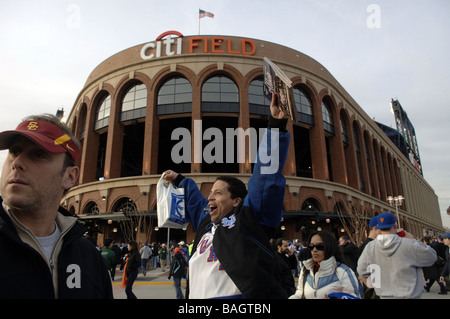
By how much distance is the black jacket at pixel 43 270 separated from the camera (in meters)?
1.28

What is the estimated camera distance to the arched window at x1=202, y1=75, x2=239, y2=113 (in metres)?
26.2

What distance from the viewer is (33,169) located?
4.85 ft

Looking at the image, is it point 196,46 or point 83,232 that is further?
point 196,46

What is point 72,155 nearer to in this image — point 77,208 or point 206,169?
point 77,208

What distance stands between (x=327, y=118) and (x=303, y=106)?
407 centimetres

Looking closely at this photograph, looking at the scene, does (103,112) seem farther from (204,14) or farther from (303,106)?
(303,106)

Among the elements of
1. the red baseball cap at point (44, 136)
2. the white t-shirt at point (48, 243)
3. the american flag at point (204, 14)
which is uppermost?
the american flag at point (204, 14)

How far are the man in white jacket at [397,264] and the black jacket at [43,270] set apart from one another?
342 cm

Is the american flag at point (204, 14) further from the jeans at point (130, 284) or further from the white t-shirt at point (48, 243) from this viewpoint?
the white t-shirt at point (48, 243)

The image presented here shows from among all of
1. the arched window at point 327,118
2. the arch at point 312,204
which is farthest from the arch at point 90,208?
the arched window at point 327,118

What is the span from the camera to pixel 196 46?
27.7 meters

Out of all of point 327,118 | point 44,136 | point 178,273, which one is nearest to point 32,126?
point 44,136

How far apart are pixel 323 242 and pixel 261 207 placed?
1.75 metres
